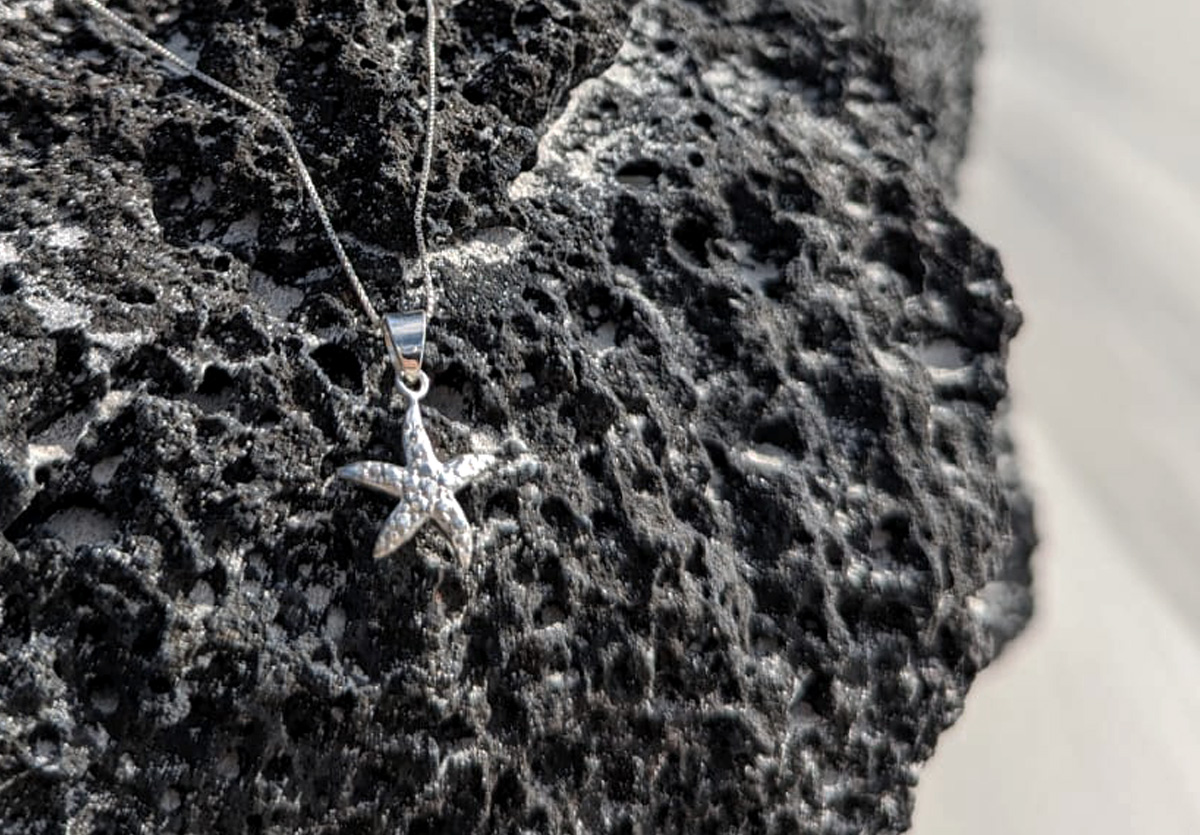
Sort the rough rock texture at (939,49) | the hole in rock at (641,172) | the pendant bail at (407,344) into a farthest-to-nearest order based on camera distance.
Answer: the rough rock texture at (939,49)
the hole in rock at (641,172)
the pendant bail at (407,344)

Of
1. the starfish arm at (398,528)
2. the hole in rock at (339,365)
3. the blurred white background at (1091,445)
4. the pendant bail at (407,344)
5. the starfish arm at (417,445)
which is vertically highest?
the pendant bail at (407,344)

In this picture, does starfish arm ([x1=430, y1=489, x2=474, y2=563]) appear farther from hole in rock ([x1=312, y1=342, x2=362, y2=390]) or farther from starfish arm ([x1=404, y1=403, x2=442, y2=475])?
hole in rock ([x1=312, y1=342, x2=362, y2=390])

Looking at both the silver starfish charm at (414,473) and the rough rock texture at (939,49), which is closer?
the silver starfish charm at (414,473)

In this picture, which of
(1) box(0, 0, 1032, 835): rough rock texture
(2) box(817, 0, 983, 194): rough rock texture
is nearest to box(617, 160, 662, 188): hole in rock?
(1) box(0, 0, 1032, 835): rough rock texture

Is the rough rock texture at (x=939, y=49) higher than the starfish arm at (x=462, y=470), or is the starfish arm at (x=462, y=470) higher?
the rough rock texture at (x=939, y=49)

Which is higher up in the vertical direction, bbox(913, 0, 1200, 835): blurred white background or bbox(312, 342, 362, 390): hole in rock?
bbox(312, 342, 362, 390): hole in rock

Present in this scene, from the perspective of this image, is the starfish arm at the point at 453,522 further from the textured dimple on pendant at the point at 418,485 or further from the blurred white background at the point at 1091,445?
the blurred white background at the point at 1091,445

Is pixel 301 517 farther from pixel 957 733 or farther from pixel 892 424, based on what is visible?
pixel 957 733

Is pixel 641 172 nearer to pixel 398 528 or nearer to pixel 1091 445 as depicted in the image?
pixel 398 528

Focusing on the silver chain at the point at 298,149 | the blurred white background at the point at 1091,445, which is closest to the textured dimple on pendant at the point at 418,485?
the silver chain at the point at 298,149
